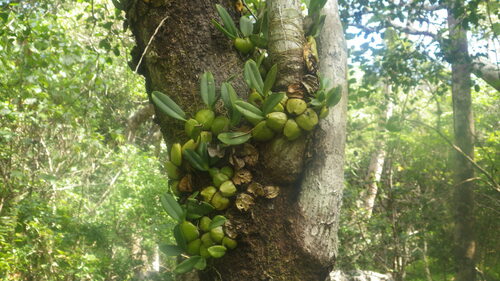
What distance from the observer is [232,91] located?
0.82m

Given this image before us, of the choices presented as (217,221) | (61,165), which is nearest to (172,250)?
(217,221)

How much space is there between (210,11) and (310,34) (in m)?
0.24

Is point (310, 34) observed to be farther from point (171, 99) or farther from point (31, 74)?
point (31, 74)

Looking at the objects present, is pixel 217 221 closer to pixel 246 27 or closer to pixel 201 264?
pixel 201 264

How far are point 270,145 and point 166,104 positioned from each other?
23 cm

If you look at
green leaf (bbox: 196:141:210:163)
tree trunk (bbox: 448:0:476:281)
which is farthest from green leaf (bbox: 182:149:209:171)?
tree trunk (bbox: 448:0:476:281)

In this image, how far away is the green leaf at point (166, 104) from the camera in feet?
2.72

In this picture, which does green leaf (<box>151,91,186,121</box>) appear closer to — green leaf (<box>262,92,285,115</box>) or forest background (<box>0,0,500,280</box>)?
green leaf (<box>262,92,285,115</box>)

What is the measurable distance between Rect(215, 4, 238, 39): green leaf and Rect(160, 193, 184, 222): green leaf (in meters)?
0.39

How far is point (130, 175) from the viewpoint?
5121 mm

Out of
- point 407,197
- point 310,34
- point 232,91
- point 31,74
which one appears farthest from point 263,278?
point 407,197

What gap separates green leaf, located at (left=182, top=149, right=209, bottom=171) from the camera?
0.81 m

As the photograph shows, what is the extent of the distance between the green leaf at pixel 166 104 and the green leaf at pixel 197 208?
6.9 inches

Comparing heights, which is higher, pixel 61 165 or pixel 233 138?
pixel 61 165
